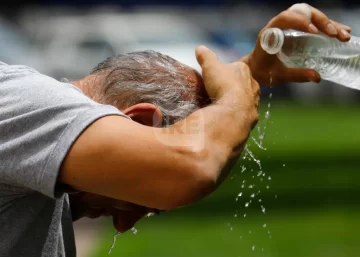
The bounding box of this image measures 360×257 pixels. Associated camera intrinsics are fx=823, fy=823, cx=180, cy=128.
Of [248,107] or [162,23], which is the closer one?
[248,107]

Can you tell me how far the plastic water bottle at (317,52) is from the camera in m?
2.76

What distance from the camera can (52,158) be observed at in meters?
1.94

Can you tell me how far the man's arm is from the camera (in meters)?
1.94

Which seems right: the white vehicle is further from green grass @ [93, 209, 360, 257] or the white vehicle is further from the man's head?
the man's head

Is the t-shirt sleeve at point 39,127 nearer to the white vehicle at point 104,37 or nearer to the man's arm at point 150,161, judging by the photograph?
the man's arm at point 150,161

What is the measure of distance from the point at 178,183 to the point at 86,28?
14.1 m

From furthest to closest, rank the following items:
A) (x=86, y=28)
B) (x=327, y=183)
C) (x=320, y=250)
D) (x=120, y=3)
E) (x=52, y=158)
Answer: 1. (x=120, y=3)
2. (x=86, y=28)
3. (x=327, y=183)
4. (x=320, y=250)
5. (x=52, y=158)

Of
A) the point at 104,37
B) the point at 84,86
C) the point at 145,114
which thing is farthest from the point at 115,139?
the point at 104,37

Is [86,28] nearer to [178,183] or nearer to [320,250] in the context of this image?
[320,250]

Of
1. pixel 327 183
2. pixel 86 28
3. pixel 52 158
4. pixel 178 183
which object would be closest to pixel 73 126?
pixel 52 158

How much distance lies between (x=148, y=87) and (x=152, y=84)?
0.02 metres

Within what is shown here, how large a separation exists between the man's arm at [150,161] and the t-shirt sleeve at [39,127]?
0.03 metres

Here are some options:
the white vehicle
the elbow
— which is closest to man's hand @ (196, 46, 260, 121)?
the elbow

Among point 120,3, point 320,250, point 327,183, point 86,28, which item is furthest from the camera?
point 120,3
